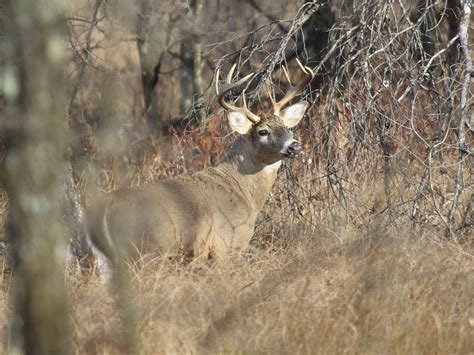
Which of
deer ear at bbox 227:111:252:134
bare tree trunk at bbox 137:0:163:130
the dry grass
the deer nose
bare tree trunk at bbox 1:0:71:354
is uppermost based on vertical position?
bare tree trunk at bbox 1:0:71:354

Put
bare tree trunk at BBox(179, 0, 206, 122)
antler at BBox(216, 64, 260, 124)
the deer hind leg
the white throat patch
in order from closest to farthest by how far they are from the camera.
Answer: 1. the deer hind leg
2. antler at BBox(216, 64, 260, 124)
3. the white throat patch
4. bare tree trunk at BBox(179, 0, 206, 122)

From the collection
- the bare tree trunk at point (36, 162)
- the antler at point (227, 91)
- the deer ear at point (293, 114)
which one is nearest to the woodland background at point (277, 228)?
the bare tree trunk at point (36, 162)

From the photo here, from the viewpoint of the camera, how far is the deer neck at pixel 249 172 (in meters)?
7.89

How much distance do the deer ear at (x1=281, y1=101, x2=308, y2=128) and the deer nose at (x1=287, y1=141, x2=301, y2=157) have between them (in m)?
0.59

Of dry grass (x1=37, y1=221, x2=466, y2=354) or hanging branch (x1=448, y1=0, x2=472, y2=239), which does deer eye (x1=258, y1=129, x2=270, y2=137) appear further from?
dry grass (x1=37, y1=221, x2=466, y2=354)

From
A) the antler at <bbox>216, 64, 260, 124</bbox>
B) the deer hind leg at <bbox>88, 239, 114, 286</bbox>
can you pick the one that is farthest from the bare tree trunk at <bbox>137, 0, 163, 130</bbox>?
the deer hind leg at <bbox>88, 239, 114, 286</bbox>

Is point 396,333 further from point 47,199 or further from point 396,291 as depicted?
point 47,199

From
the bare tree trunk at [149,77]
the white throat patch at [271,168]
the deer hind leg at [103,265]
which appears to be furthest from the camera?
the bare tree trunk at [149,77]

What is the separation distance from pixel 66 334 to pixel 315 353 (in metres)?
1.60

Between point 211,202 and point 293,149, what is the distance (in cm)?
73

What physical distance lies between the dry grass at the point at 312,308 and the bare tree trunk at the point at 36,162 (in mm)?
1367

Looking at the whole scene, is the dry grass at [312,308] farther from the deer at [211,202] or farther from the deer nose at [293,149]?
the deer nose at [293,149]

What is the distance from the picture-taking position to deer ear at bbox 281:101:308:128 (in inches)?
324

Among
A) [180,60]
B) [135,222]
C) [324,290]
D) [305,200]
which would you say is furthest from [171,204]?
[180,60]
